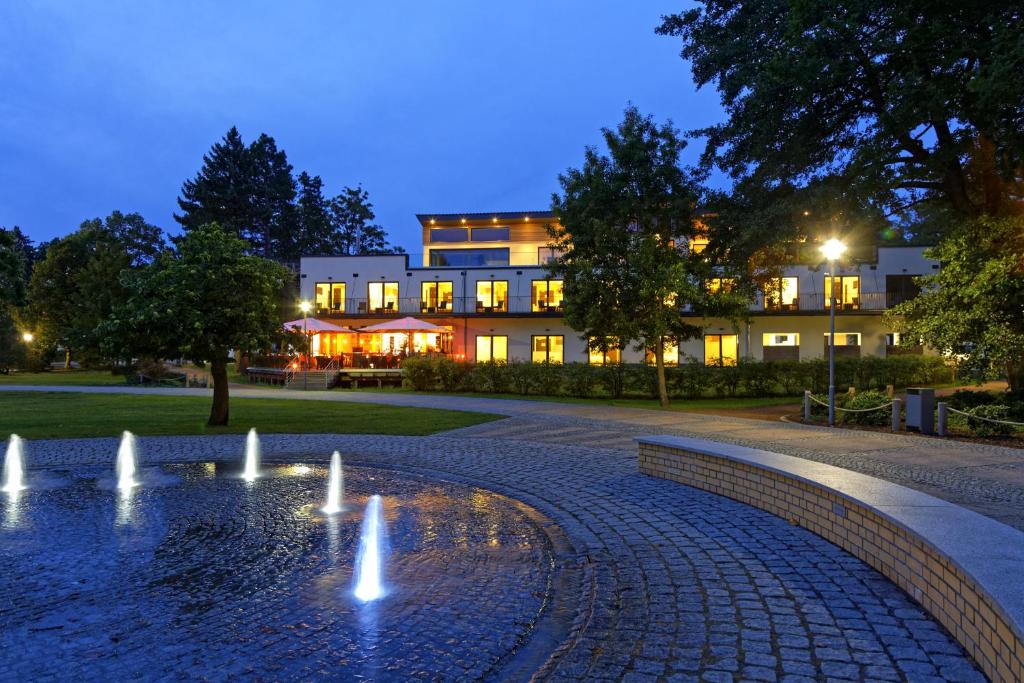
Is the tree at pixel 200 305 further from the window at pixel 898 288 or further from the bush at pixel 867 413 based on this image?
the window at pixel 898 288

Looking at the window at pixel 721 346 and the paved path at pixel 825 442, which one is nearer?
the paved path at pixel 825 442

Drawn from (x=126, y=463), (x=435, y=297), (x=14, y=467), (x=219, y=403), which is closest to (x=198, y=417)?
(x=219, y=403)

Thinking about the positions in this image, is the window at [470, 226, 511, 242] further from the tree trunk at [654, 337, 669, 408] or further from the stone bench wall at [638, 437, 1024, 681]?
the stone bench wall at [638, 437, 1024, 681]

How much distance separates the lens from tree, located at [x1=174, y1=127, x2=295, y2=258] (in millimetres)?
59594

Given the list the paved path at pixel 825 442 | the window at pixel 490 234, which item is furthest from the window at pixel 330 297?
the paved path at pixel 825 442

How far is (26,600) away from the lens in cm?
446

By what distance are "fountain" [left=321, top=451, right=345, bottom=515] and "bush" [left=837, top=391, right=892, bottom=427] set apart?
1190cm

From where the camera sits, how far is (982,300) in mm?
13414

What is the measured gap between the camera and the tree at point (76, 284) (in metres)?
39.2

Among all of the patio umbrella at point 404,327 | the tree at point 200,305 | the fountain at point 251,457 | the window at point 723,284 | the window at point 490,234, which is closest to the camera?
the fountain at point 251,457

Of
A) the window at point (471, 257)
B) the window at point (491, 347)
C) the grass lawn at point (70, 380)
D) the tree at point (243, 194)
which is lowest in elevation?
the grass lawn at point (70, 380)

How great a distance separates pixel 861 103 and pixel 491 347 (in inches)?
1048

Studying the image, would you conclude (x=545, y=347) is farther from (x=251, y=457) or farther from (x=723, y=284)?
(x=251, y=457)

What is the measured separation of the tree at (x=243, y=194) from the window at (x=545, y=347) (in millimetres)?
34928
